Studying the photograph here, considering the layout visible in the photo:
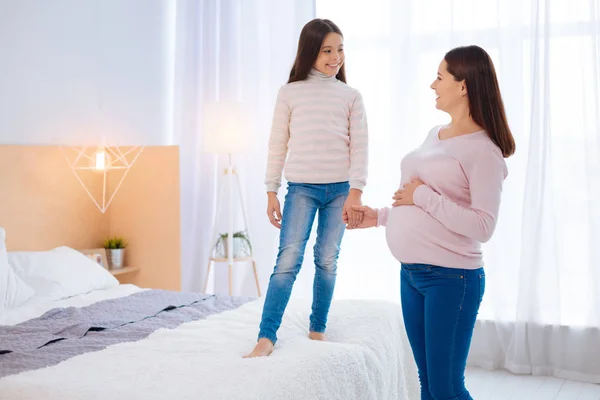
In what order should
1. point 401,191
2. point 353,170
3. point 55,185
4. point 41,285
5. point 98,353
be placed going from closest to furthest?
point 401,191 < point 98,353 < point 353,170 < point 41,285 < point 55,185

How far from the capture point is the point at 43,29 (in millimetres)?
3439

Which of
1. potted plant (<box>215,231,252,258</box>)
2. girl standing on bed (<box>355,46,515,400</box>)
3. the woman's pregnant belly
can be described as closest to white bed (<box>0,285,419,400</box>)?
girl standing on bed (<box>355,46,515,400</box>)

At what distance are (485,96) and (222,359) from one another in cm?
109

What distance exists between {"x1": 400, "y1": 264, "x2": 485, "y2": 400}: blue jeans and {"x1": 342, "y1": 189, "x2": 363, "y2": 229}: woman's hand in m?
0.41

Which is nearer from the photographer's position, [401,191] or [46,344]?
[401,191]

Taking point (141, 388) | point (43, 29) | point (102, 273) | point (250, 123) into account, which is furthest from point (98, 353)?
point (250, 123)

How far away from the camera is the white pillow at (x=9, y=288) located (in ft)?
8.80

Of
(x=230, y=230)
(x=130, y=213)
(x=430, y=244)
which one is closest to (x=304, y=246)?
(x=430, y=244)

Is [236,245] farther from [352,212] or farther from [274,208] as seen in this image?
[352,212]

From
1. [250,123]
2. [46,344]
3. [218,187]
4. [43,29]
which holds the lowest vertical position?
[46,344]

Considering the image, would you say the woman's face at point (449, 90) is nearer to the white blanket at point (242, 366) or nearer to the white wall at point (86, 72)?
the white blanket at point (242, 366)

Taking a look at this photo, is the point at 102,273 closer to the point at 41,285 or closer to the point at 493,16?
the point at 41,285

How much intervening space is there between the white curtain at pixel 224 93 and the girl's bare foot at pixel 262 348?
6.56 ft

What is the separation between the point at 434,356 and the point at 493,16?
246 cm
